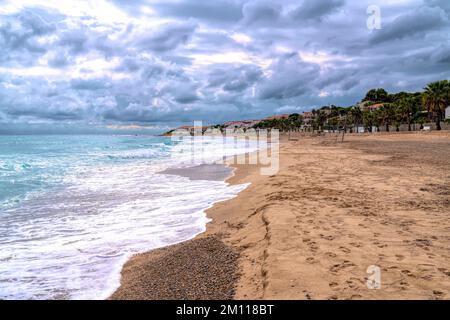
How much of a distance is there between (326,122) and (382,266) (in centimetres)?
12751


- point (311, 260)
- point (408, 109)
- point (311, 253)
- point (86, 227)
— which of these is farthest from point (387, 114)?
point (311, 260)

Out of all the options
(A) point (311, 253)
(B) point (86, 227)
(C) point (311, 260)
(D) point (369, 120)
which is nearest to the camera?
(C) point (311, 260)

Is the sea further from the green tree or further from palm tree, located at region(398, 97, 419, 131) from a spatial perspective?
the green tree

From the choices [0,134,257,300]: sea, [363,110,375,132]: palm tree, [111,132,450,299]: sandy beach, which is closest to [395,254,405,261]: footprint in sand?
[111,132,450,299]: sandy beach

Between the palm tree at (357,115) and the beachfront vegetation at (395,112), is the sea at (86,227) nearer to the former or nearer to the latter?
the beachfront vegetation at (395,112)

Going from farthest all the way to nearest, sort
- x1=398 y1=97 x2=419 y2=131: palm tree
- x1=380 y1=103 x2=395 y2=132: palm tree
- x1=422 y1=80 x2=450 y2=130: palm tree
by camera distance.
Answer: x1=380 y1=103 x2=395 y2=132: palm tree
x1=398 y1=97 x2=419 y2=131: palm tree
x1=422 y1=80 x2=450 y2=130: palm tree

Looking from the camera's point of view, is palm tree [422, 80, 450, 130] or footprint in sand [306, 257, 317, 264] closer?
footprint in sand [306, 257, 317, 264]

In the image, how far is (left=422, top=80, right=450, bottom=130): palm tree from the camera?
206 ft

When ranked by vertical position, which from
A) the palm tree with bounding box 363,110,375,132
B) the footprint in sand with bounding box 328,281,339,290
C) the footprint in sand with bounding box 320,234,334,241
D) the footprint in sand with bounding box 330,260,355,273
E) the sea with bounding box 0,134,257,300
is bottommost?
the sea with bounding box 0,134,257,300

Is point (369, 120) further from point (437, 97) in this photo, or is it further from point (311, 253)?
point (311, 253)

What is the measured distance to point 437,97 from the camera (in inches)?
2498
